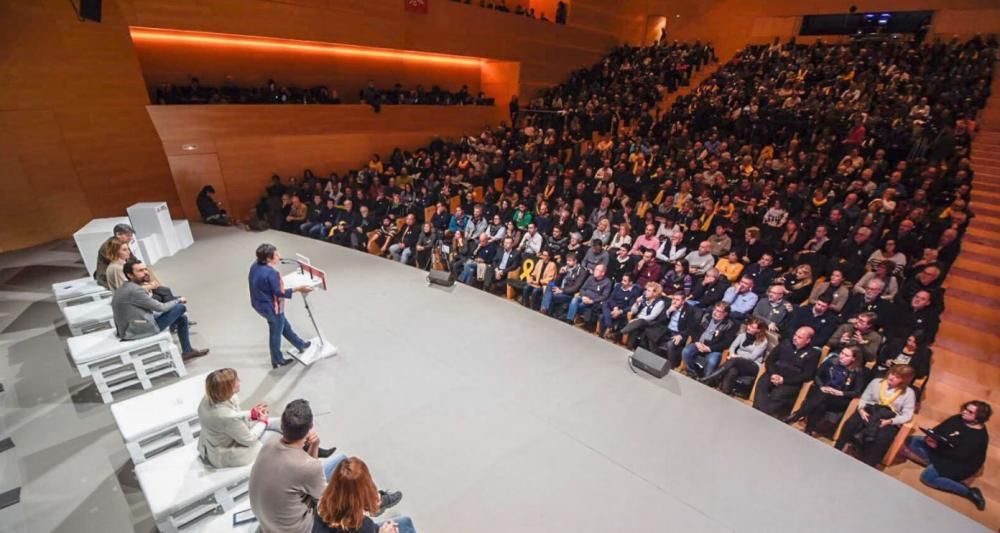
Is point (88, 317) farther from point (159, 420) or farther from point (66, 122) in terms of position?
point (66, 122)

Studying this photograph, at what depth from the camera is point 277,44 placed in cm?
1090

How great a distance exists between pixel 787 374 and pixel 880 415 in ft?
2.09

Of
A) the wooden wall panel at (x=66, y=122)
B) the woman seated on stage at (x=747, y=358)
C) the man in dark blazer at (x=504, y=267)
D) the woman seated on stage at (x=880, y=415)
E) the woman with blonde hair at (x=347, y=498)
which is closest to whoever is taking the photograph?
the woman with blonde hair at (x=347, y=498)

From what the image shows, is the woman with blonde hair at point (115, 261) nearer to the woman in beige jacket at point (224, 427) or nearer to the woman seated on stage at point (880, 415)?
the woman in beige jacket at point (224, 427)

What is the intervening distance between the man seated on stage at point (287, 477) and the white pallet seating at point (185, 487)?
60 cm

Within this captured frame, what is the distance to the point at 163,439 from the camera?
280cm

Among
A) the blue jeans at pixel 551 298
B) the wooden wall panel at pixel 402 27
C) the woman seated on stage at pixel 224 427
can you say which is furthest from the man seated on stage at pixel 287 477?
the wooden wall panel at pixel 402 27

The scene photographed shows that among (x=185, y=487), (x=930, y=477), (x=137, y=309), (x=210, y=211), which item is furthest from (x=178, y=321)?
(x=930, y=477)

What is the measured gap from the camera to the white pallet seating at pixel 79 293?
440 cm

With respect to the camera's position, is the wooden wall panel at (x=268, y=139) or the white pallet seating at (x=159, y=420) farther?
the wooden wall panel at (x=268, y=139)

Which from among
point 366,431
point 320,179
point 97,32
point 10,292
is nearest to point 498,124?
point 320,179

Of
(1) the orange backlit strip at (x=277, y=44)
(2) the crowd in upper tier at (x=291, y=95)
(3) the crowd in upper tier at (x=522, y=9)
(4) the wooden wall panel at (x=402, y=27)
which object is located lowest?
(2) the crowd in upper tier at (x=291, y=95)

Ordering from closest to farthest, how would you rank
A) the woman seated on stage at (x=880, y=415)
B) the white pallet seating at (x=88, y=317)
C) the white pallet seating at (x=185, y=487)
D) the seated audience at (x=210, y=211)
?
the white pallet seating at (x=185, y=487), the woman seated on stage at (x=880, y=415), the white pallet seating at (x=88, y=317), the seated audience at (x=210, y=211)

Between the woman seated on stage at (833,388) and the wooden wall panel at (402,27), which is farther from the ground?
the wooden wall panel at (402,27)
